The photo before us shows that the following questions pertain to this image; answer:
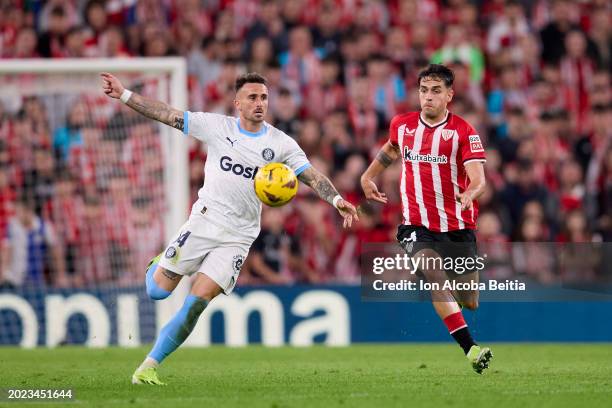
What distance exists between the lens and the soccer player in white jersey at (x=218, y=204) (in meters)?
9.37

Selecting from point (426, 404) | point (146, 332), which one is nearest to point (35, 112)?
point (146, 332)

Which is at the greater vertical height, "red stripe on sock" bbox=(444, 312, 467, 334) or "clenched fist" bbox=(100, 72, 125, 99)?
"clenched fist" bbox=(100, 72, 125, 99)

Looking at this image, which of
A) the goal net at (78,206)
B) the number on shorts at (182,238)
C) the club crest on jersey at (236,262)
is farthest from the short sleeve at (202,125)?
the goal net at (78,206)

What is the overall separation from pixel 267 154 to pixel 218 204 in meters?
0.55

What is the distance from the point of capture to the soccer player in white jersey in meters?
9.37

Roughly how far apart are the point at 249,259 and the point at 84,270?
209 centimetres

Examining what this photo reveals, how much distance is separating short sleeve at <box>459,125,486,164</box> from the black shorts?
65 centimetres

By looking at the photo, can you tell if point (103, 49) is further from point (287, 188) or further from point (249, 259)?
point (287, 188)

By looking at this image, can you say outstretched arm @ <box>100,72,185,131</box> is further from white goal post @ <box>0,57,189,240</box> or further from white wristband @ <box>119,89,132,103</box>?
white goal post @ <box>0,57,189,240</box>

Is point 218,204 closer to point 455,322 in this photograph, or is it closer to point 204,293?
point 204,293

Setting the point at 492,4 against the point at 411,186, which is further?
the point at 492,4

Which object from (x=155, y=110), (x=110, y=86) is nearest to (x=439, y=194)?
(x=155, y=110)

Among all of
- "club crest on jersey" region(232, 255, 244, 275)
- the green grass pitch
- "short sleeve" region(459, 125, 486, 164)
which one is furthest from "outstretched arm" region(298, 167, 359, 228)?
the green grass pitch

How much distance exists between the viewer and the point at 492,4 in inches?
769
